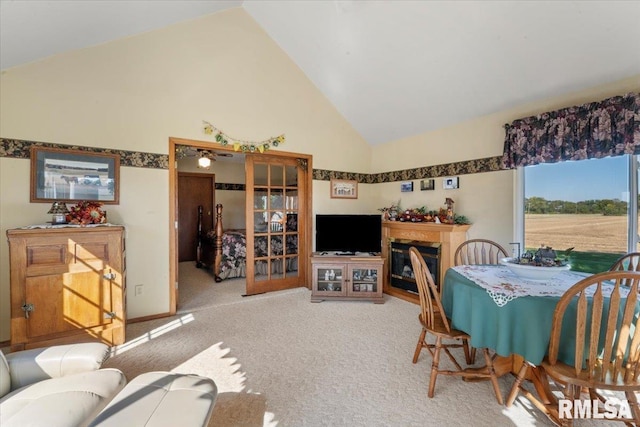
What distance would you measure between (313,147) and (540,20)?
9.61 ft

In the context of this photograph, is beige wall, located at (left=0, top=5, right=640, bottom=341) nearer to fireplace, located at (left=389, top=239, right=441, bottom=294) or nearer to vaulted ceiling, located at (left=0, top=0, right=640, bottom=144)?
vaulted ceiling, located at (left=0, top=0, right=640, bottom=144)

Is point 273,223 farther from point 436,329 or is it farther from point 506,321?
point 506,321

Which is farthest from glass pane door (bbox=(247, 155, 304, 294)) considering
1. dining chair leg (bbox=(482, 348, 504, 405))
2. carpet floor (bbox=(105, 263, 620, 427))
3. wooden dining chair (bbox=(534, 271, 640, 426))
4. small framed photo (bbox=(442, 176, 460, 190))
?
wooden dining chair (bbox=(534, 271, 640, 426))

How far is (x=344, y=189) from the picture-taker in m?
4.73

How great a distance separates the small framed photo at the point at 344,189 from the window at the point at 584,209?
2374 mm

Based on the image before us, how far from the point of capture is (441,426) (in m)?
1.67

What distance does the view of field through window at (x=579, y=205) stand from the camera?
2.58 m

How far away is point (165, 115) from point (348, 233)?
2803mm

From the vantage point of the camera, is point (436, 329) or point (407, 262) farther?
point (407, 262)

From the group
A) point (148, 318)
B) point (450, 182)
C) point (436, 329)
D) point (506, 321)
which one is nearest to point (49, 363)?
point (148, 318)

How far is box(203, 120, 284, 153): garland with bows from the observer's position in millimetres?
3580

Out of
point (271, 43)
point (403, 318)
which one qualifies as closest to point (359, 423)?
point (403, 318)

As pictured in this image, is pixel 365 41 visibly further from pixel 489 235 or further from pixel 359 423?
pixel 359 423

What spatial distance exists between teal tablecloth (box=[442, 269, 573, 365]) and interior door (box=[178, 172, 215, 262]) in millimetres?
5837
